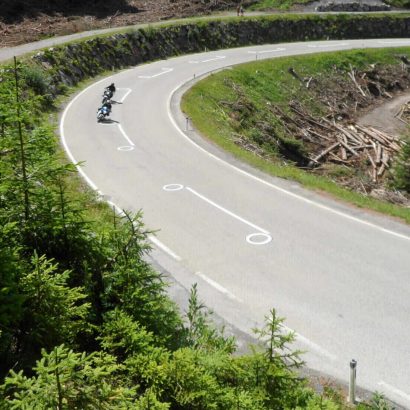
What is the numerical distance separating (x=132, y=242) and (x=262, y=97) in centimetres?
2797

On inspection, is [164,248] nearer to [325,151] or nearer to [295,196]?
[295,196]

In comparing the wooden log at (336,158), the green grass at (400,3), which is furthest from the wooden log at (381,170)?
the green grass at (400,3)

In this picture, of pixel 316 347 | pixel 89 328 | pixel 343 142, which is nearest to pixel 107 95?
pixel 343 142

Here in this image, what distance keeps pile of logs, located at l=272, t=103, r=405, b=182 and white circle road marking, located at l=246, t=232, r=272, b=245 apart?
1262 cm

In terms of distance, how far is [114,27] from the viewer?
44.5 metres

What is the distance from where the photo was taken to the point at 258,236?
47.2 ft

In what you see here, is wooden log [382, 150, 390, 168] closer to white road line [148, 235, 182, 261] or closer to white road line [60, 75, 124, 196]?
white road line [60, 75, 124, 196]

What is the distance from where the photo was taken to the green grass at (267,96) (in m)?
18.3

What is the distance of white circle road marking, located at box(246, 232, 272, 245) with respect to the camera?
1403 cm

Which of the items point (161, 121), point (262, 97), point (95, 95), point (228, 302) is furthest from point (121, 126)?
point (228, 302)

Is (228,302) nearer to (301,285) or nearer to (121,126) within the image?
(301,285)

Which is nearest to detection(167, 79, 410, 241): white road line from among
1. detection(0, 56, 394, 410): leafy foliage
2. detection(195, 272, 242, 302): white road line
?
detection(195, 272, 242, 302): white road line

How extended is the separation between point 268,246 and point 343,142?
17471 millimetres

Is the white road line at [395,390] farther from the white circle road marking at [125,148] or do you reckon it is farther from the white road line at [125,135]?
the white road line at [125,135]
